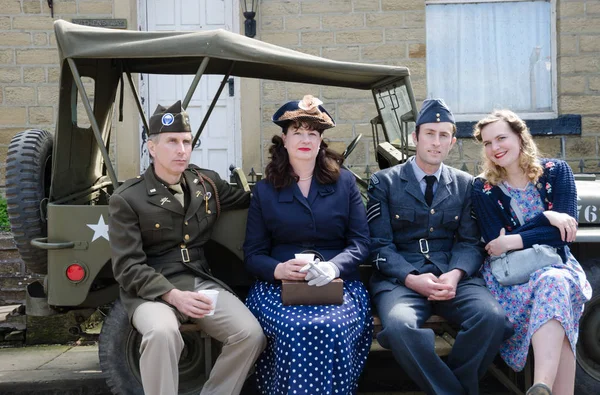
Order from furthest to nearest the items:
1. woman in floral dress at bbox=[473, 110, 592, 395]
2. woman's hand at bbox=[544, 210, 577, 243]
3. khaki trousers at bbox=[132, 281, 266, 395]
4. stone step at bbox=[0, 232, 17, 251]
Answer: stone step at bbox=[0, 232, 17, 251] < woman's hand at bbox=[544, 210, 577, 243] < woman in floral dress at bbox=[473, 110, 592, 395] < khaki trousers at bbox=[132, 281, 266, 395]

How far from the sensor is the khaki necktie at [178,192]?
388 centimetres

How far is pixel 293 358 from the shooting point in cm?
351

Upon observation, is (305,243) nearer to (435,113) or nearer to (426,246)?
(426,246)

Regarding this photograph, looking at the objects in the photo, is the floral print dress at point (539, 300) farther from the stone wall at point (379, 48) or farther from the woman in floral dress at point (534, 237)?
the stone wall at point (379, 48)

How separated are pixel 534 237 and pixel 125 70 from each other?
277 centimetres

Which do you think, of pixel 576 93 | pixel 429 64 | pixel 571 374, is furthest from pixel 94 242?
pixel 576 93

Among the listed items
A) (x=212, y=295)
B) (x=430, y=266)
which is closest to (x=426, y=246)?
(x=430, y=266)

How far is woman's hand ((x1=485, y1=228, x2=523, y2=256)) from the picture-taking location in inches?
151

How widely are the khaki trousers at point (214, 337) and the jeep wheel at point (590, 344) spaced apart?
6.09 feet

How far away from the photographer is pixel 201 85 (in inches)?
322

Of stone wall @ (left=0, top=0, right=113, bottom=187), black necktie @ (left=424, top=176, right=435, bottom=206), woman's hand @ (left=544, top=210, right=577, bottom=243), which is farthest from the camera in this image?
stone wall @ (left=0, top=0, right=113, bottom=187)

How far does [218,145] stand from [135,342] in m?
4.51

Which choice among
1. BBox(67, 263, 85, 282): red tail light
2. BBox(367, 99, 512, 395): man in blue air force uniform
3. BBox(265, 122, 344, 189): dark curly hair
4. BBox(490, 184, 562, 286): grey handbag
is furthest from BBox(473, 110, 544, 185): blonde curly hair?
BBox(67, 263, 85, 282): red tail light

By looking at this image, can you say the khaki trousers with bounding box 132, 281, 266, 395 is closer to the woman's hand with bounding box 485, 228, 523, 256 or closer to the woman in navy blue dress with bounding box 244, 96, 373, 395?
the woman in navy blue dress with bounding box 244, 96, 373, 395
